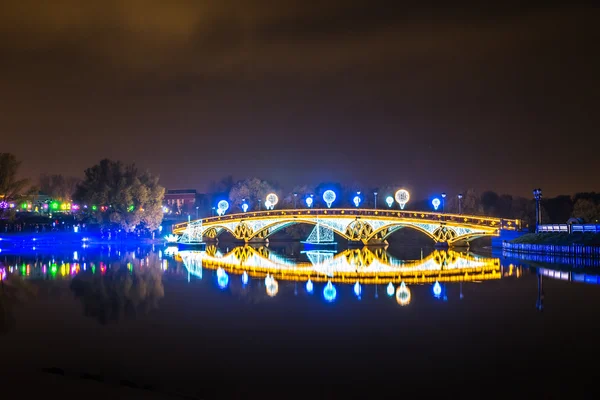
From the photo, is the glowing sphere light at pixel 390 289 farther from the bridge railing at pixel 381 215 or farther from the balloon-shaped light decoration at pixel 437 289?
the bridge railing at pixel 381 215

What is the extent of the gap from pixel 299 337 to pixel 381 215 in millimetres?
56209

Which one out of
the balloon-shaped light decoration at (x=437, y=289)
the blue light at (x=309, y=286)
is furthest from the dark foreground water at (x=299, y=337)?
the blue light at (x=309, y=286)

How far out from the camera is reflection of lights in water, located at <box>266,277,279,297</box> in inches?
1321

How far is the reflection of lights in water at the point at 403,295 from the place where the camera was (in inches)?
1183

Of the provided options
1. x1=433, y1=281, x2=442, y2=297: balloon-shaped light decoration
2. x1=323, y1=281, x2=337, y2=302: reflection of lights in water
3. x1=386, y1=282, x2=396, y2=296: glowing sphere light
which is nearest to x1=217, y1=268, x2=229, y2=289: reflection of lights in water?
x1=323, y1=281, x2=337, y2=302: reflection of lights in water

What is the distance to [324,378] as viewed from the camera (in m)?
16.4

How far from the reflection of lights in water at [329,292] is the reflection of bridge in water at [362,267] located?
122 inches

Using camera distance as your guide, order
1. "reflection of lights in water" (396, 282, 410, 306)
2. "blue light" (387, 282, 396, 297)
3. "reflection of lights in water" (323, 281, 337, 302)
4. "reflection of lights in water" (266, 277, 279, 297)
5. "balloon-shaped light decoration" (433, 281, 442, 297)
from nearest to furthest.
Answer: "reflection of lights in water" (396, 282, 410, 306) → "reflection of lights in water" (323, 281, 337, 302) → "balloon-shaped light decoration" (433, 281, 442, 297) → "blue light" (387, 282, 396, 297) → "reflection of lights in water" (266, 277, 279, 297)

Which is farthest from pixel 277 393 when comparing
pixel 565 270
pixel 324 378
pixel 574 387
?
pixel 565 270

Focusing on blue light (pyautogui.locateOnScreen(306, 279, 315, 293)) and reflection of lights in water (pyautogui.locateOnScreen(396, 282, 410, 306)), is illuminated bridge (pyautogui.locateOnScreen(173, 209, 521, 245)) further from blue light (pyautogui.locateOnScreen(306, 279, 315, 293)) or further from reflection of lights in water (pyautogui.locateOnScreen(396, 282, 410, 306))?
reflection of lights in water (pyautogui.locateOnScreen(396, 282, 410, 306))

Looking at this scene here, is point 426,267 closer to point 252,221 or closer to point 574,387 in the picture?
point 574,387

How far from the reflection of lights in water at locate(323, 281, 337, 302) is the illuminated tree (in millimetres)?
53799

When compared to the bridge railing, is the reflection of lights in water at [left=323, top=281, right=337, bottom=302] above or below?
below

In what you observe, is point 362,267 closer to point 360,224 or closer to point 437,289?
point 437,289
